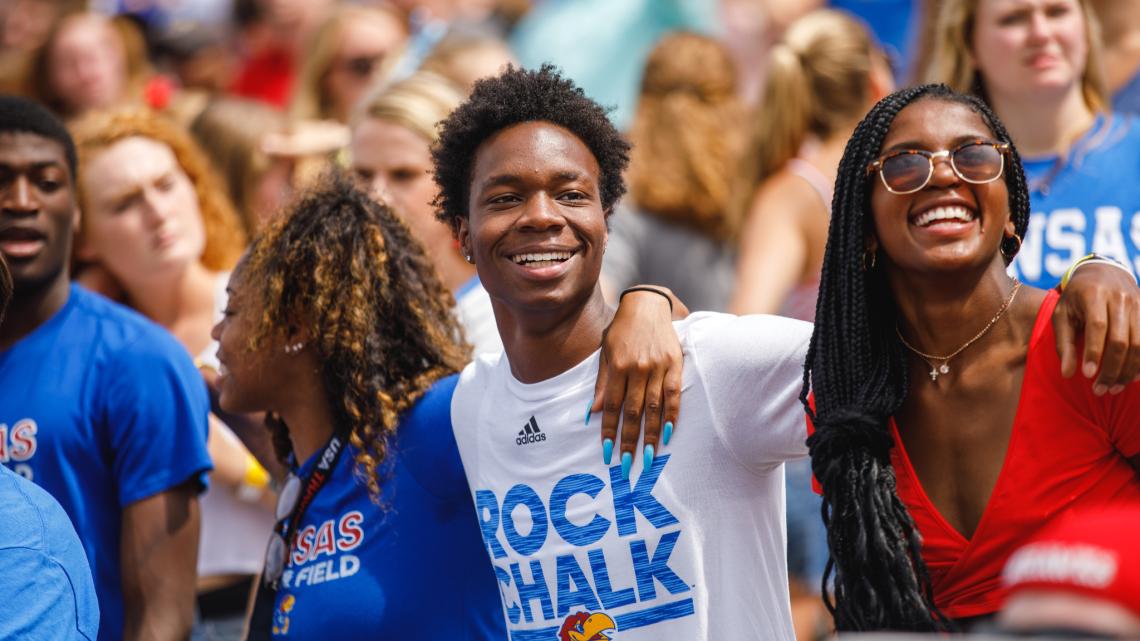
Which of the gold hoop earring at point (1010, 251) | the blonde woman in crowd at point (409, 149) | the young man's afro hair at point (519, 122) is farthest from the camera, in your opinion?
the blonde woman in crowd at point (409, 149)

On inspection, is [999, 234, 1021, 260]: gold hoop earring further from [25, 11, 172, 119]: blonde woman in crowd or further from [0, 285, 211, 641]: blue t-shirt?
[25, 11, 172, 119]: blonde woman in crowd

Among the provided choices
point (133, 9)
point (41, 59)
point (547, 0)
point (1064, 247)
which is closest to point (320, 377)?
point (1064, 247)

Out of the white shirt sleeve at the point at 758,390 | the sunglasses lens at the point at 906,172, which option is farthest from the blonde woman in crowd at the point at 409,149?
the sunglasses lens at the point at 906,172

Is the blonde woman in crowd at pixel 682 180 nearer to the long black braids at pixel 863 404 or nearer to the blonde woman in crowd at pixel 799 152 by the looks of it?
the blonde woman in crowd at pixel 799 152

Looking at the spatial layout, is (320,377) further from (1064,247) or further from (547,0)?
(547,0)

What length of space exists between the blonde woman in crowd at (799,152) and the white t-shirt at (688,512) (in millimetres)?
2167

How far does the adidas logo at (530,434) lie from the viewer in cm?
361

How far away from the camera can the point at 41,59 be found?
8.51 metres

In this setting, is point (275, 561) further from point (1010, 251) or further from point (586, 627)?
point (1010, 251)

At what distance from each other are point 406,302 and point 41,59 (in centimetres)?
518

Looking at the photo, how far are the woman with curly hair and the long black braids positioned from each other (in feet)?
3.46

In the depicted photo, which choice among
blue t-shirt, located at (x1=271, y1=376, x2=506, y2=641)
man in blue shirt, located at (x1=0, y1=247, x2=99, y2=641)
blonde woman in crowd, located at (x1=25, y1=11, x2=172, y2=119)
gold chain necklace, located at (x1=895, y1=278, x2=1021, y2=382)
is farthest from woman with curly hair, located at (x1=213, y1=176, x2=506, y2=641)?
blonde woman in crowd, located at (x1=25, y1=11, x2=172, y2=119)

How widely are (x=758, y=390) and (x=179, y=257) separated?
290 centimetres

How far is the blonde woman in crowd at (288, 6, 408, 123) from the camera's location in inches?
303
